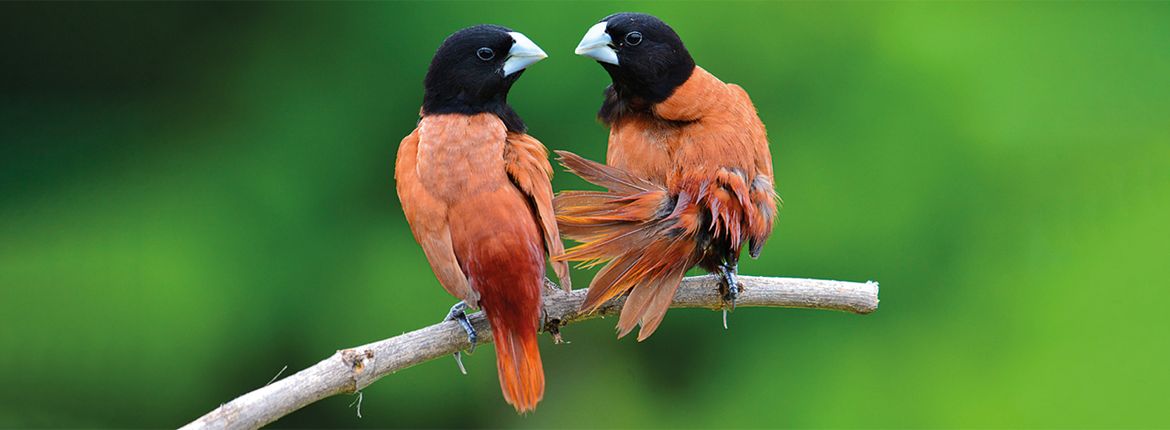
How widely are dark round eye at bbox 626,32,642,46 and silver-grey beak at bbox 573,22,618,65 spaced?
47 mm

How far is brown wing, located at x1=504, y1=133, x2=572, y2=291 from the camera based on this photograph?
8.89 feet

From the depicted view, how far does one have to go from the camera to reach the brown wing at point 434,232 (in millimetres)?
2639

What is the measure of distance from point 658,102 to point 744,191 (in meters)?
0.36

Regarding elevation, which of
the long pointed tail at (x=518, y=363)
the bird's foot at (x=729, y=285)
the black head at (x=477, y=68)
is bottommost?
the long pointed tail at (x=518, y=363)

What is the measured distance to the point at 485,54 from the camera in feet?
9.69

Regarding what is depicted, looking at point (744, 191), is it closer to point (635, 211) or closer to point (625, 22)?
point (635, 211)

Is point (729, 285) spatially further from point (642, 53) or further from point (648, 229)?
point (642, 53)

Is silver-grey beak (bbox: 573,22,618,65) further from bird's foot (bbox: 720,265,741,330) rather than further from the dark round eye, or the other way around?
bird's foot (bbox: 720,265,741,330)

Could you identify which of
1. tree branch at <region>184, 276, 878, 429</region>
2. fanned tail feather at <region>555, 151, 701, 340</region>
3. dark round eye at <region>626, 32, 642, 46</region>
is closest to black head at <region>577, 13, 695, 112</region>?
dark round eye at <region>626, 32, 642, 46</region>

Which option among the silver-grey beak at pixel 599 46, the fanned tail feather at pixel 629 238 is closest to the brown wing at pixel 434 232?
the fanned tail feather at pixel 629 238

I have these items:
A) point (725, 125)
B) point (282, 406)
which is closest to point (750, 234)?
point (725, 125)

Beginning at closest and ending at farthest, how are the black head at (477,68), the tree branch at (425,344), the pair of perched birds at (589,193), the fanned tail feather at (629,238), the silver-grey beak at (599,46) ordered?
the tree branch at (425,344) < the pair of perched birds at (589,193) < the fanned tail feather at (629,238) < the black head at (477,68) < the silver-grey beak at (599,46)

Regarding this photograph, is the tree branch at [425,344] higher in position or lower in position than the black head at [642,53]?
lower

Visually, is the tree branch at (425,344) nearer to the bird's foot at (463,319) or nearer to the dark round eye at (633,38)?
the bird's foot at (463,319)
